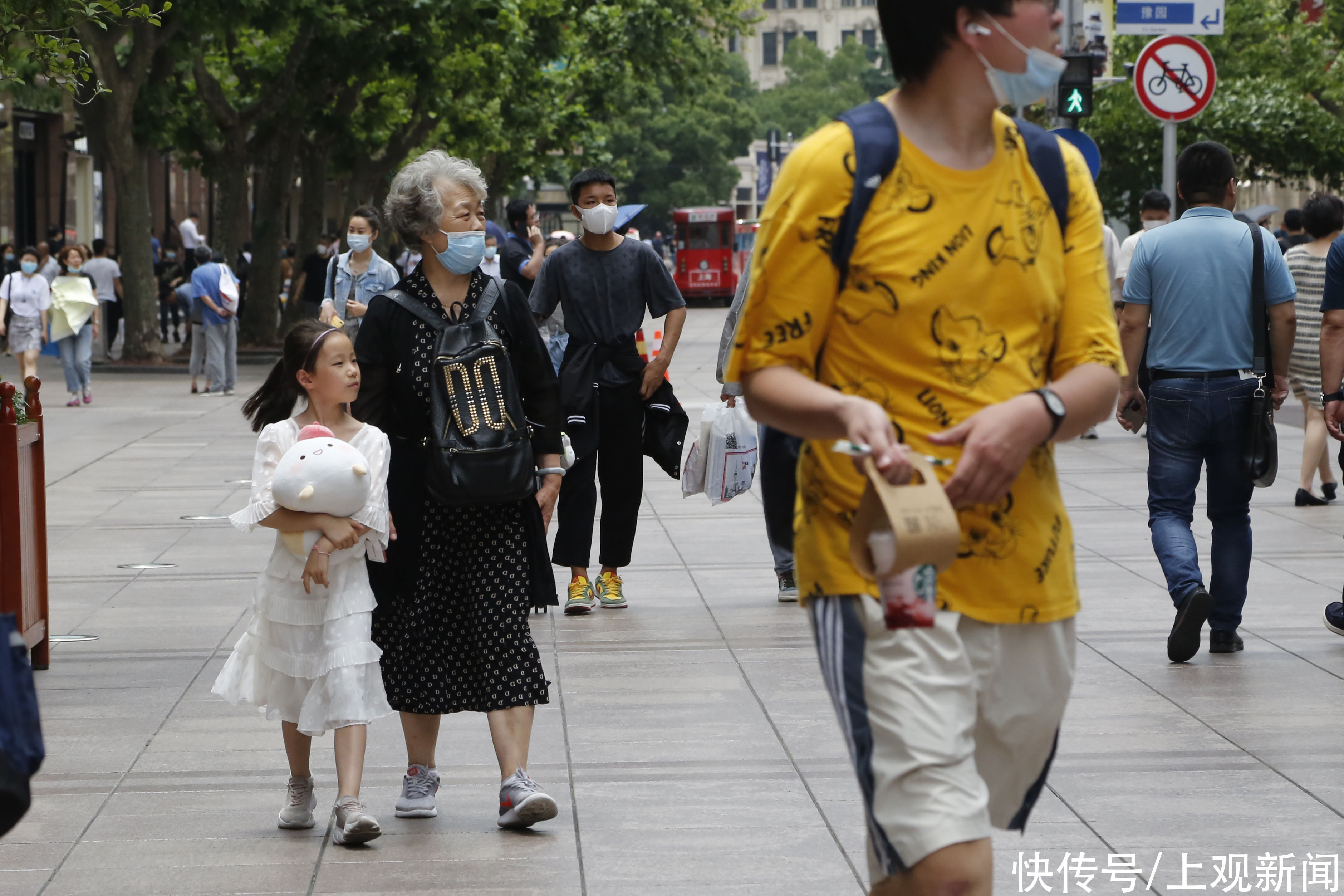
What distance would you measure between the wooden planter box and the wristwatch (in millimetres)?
4645

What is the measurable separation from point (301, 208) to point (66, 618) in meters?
23.0

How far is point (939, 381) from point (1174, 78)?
11143 millimetres

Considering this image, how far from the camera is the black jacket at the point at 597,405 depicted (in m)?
8.02

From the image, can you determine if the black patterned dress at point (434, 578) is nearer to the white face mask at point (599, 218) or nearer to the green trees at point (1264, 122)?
the white face mask at point (599, 218)

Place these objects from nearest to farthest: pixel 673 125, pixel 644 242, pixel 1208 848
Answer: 1. pixel 1208 848
2. pixel 644 242
3. pixel 673 125

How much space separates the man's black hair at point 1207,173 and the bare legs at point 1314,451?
4472 millimetres

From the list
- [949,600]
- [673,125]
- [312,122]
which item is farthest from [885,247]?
[673,125]

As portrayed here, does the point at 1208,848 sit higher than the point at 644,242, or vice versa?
the point at 644,242

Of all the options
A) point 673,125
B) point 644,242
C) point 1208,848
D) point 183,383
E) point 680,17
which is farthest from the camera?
point 673,125

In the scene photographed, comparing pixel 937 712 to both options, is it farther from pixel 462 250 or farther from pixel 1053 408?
pixel 462 250

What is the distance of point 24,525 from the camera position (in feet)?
21.9

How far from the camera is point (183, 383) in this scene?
23.1m

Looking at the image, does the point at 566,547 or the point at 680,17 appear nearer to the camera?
the point at 566,547

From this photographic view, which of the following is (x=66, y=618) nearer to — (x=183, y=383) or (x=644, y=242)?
(x=644, y=242)
